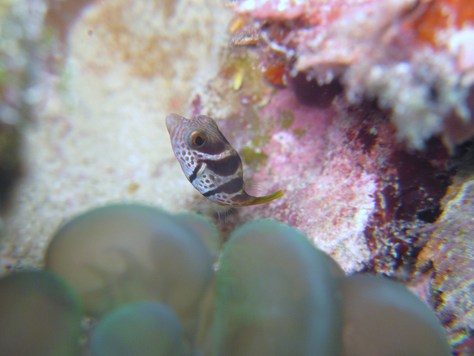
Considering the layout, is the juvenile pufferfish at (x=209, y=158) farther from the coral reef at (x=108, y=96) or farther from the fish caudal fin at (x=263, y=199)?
the coral reef at (x=108, y=96)

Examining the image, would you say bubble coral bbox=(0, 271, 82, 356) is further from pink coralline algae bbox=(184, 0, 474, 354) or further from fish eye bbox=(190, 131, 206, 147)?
pink coralline algae bbox=(184, 0, 474, 354)

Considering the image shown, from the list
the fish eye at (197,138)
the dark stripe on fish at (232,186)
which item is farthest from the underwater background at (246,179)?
the fish eye at (197,138)

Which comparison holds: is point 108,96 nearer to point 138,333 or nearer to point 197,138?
point 197,138

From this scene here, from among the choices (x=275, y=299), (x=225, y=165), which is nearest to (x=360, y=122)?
(x=225, y=165)

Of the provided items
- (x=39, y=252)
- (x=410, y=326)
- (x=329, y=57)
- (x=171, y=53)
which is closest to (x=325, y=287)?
(x=410, y=326)

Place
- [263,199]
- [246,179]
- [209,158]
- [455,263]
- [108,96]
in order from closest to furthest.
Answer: [455,263]
[263,199]
[209,158]
[246,179]
[108,96]
